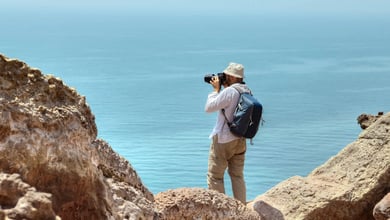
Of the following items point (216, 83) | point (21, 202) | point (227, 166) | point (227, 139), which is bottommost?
point (21, 202)

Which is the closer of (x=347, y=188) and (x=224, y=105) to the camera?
(x=224, y=105)

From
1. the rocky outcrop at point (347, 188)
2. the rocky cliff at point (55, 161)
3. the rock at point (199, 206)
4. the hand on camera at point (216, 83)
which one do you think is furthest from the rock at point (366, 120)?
the rocky cliff at point (55, 161)

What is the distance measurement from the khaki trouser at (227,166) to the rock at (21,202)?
4.97 metres

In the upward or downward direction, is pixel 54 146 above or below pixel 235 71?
below

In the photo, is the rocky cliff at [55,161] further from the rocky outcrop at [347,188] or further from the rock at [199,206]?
the rocky outcrop at [347,188]

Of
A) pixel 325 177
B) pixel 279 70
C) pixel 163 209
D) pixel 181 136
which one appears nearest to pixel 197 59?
pixel 279 70

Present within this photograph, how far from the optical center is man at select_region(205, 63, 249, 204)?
7195 millimetres

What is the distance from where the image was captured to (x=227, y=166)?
25.2 feet

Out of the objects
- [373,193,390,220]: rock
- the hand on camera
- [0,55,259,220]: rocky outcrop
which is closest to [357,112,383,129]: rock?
the hand on camera

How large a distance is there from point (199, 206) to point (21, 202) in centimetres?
211

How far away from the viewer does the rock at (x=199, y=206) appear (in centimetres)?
443

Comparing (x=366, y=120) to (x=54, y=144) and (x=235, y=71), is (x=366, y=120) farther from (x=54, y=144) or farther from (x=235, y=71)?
(x=54, y=144)

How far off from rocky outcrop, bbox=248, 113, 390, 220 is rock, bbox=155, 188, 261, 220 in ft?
8.50

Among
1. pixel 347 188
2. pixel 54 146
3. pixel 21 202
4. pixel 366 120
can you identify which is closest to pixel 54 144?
pixel 54 146
